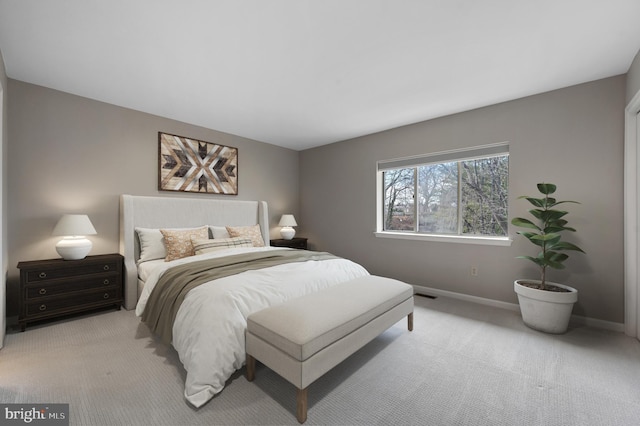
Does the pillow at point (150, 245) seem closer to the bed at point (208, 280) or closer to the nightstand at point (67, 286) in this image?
the bed at point (208, 280)

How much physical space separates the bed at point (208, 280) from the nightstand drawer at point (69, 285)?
0.18 meters

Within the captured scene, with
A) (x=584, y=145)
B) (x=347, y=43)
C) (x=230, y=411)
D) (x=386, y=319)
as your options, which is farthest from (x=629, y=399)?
(x=347, y=43)

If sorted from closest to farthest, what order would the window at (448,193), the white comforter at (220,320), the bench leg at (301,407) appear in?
the bench leg at (301,407), the white comforter at (220,320), the window at (448,193)

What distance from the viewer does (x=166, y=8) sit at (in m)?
1.66

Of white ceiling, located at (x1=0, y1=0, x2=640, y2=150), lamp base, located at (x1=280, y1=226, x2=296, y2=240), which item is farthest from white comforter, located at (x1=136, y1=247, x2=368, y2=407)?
lamp base, located at (x1=280, y1=226, x2=296, y2=240)

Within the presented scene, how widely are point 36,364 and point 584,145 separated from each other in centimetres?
504

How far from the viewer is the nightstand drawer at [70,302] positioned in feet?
8.01

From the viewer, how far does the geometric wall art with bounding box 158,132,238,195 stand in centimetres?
354

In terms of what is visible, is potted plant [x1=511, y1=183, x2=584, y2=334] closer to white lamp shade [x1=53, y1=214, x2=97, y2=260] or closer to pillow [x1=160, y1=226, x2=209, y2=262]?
pillow [x1=160, y1=226, x2=209, y2=262]

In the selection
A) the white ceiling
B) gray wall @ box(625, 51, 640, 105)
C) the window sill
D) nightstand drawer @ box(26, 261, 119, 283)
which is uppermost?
the white ceiling

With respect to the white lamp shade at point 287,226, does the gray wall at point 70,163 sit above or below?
above

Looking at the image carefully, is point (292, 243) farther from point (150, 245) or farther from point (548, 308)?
point (548, 308)

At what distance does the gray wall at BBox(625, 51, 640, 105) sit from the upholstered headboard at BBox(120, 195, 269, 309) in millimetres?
4360

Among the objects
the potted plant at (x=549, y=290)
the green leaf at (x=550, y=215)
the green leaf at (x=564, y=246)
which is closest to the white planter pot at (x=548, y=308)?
the potted plant at (x=549, y=290)
